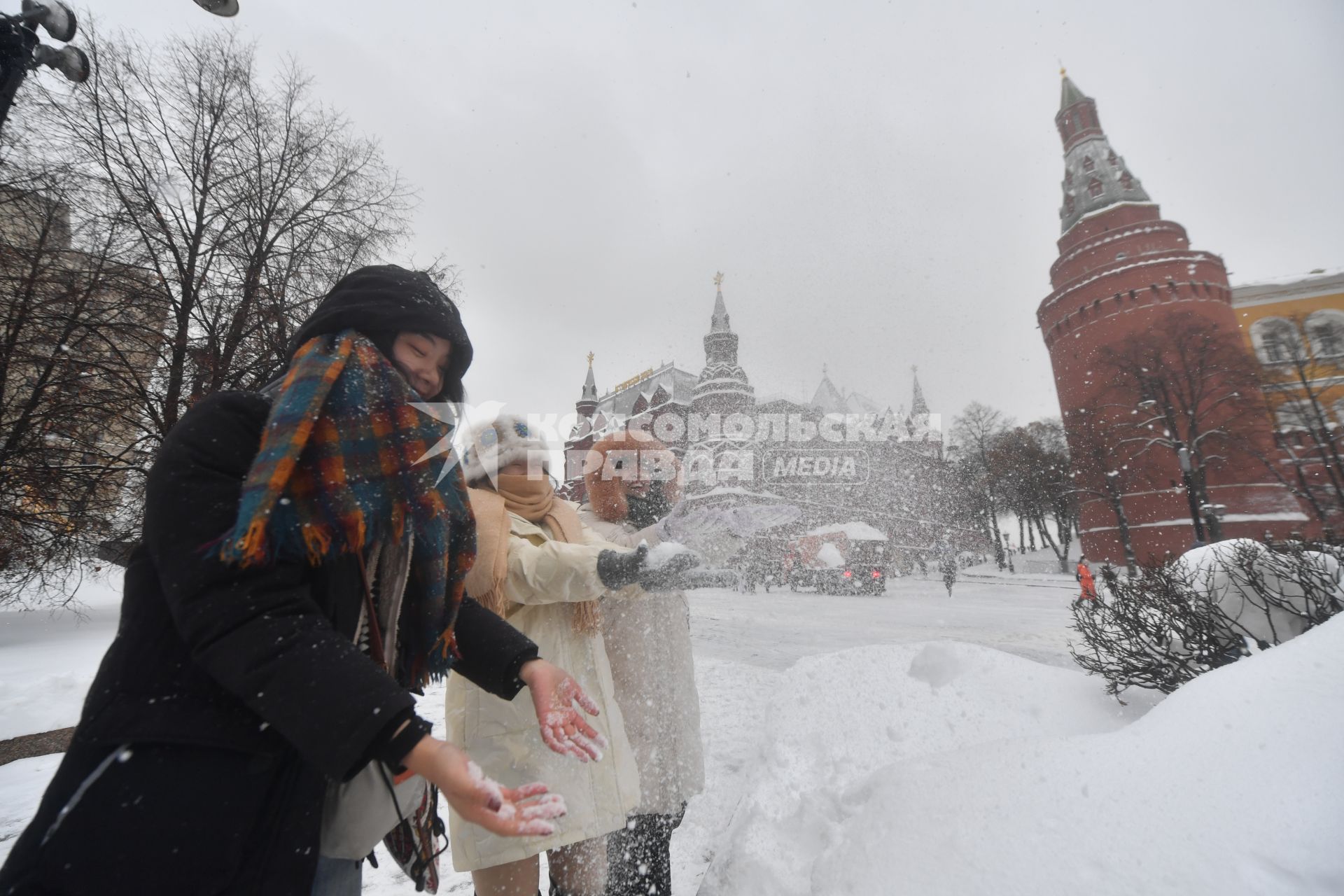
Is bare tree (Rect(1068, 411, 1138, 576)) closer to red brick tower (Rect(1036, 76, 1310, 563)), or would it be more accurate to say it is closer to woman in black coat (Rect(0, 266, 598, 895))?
red brick tower (Rect(1036, 76, 1310, 563))

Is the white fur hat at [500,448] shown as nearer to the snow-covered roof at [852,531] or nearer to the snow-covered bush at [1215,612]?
the snow-covered bush at [1215,612]

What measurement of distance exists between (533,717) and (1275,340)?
41.4 metres

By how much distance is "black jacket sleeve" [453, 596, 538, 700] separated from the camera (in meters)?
1.31

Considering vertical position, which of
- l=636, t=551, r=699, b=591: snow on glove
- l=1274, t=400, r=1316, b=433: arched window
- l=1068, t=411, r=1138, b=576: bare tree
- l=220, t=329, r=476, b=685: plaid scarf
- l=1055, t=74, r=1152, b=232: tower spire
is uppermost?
l=1055, t=74, r=1152, b=232: tower spire

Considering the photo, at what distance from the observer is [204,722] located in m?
0.83

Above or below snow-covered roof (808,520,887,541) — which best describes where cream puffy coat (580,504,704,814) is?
below

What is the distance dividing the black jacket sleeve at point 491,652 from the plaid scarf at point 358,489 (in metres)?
0.05

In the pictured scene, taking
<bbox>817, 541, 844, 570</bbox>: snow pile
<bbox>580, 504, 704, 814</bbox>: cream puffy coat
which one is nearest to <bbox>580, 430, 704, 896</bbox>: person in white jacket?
<bbox>580, 504, 704, 814</bbox>: cream puffy coat

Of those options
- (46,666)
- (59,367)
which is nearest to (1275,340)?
(59,367)

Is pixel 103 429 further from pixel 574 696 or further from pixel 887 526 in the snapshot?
pixel 887 526

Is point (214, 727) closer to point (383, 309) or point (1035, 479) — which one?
point (383, 309)

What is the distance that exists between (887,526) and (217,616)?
41.9 metres

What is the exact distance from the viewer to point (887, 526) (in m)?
39.2

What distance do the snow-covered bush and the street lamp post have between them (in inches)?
304
